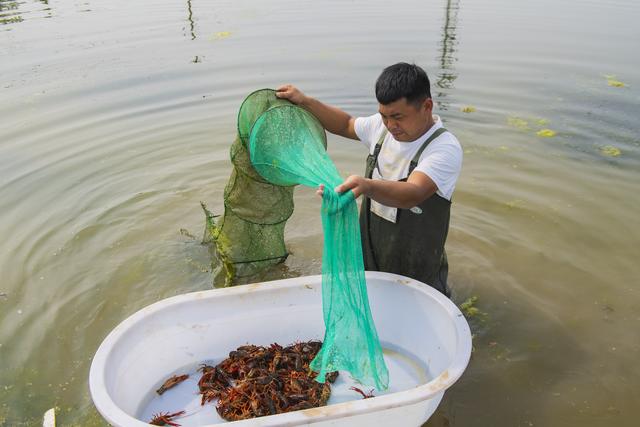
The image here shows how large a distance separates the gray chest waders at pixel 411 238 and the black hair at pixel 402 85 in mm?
311

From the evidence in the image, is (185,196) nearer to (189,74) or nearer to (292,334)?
(292,334)

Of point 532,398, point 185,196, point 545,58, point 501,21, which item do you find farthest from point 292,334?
point 501,21

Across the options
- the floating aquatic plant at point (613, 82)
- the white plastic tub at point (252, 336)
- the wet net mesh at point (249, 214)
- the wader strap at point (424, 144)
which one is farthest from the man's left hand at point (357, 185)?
the floating aquatic plant at point (613, 82)

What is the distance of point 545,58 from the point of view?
33.4 ft

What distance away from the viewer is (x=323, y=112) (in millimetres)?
3754

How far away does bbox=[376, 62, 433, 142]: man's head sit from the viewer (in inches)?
113

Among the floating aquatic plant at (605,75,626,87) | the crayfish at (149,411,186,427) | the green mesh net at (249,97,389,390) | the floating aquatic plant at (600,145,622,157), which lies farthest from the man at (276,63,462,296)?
the floating aquatic plant at (605,75,626,87)

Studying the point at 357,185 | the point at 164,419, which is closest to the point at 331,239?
the point at 357,185

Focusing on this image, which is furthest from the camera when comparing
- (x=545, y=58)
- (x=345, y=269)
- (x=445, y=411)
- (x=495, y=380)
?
(x=545, y=58)

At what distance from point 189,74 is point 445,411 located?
8062 mm

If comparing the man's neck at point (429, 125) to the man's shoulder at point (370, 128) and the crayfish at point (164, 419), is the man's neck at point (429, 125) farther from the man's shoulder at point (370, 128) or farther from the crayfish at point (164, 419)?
the crayfish at point (164, 419)

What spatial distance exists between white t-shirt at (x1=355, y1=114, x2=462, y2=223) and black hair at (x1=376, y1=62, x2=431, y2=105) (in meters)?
0.30

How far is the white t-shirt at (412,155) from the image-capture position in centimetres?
298

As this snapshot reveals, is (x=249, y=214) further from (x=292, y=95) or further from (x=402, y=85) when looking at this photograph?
(x=402, y=85)
